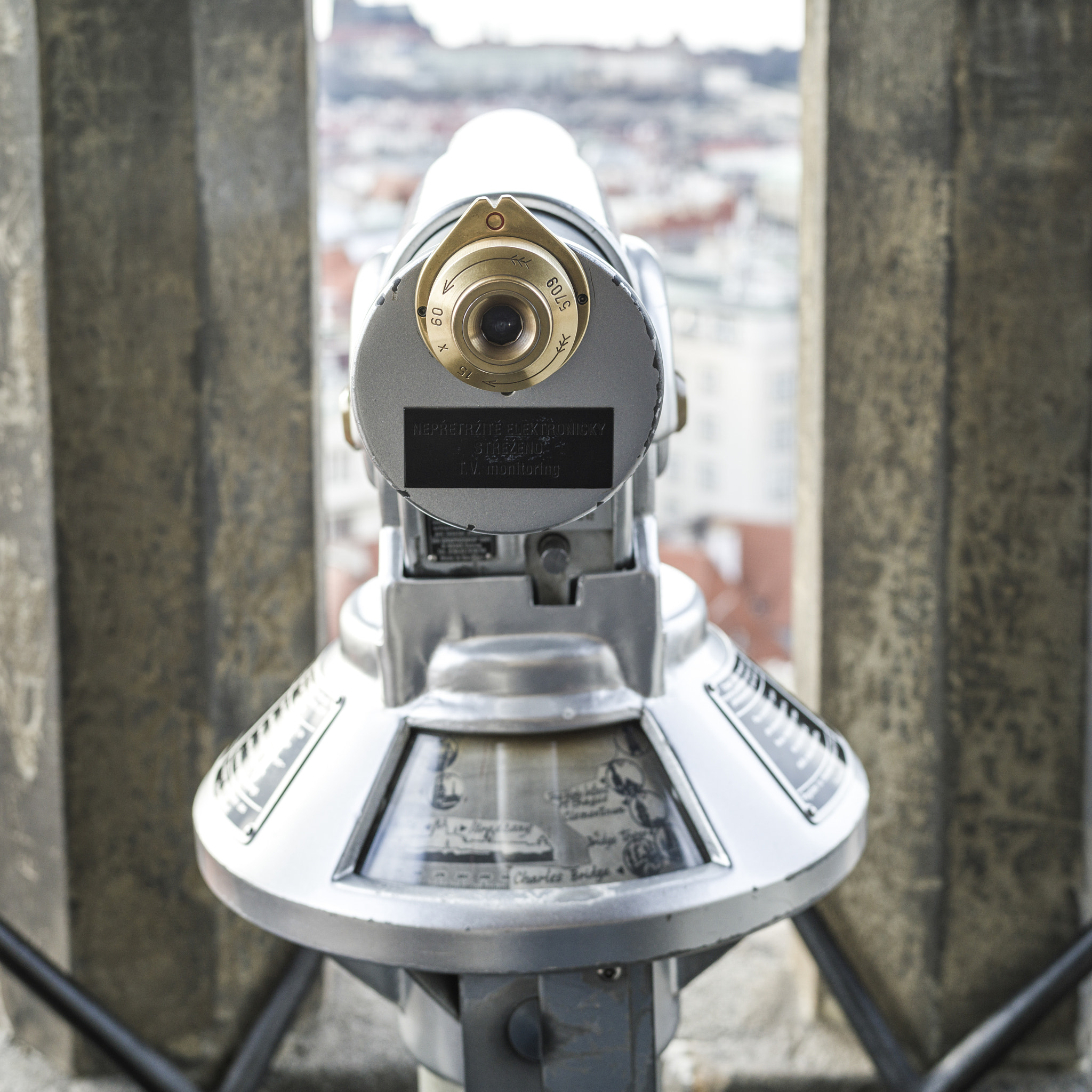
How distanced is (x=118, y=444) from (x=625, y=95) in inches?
36.2

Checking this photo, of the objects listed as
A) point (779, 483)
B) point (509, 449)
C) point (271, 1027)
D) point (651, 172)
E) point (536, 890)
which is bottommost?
point (271, 1027)

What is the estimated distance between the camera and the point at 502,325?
2.21ft

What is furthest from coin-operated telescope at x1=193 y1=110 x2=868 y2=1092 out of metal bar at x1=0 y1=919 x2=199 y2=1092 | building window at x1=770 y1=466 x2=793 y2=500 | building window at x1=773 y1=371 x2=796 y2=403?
building window at x1=770 y1=466 x2=793 y2=500

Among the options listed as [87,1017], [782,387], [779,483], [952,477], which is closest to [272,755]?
[87,1017]

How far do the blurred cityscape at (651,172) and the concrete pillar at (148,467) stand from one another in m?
0.11

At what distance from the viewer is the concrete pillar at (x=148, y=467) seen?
58.1 inches

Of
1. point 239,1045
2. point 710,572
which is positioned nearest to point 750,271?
point 710,572

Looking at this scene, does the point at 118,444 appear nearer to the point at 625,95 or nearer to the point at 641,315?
the point at 625,95

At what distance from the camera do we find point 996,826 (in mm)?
1650

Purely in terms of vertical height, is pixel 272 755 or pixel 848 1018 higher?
pixel 272 755

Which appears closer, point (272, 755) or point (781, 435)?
point (272, 755)

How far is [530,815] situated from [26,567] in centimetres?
107

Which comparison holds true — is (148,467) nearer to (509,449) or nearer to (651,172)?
(651,172)

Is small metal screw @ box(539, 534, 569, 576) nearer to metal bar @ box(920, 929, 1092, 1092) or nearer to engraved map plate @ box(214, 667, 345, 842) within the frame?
engraved map plate @ box(214, 667, 345, 842)
